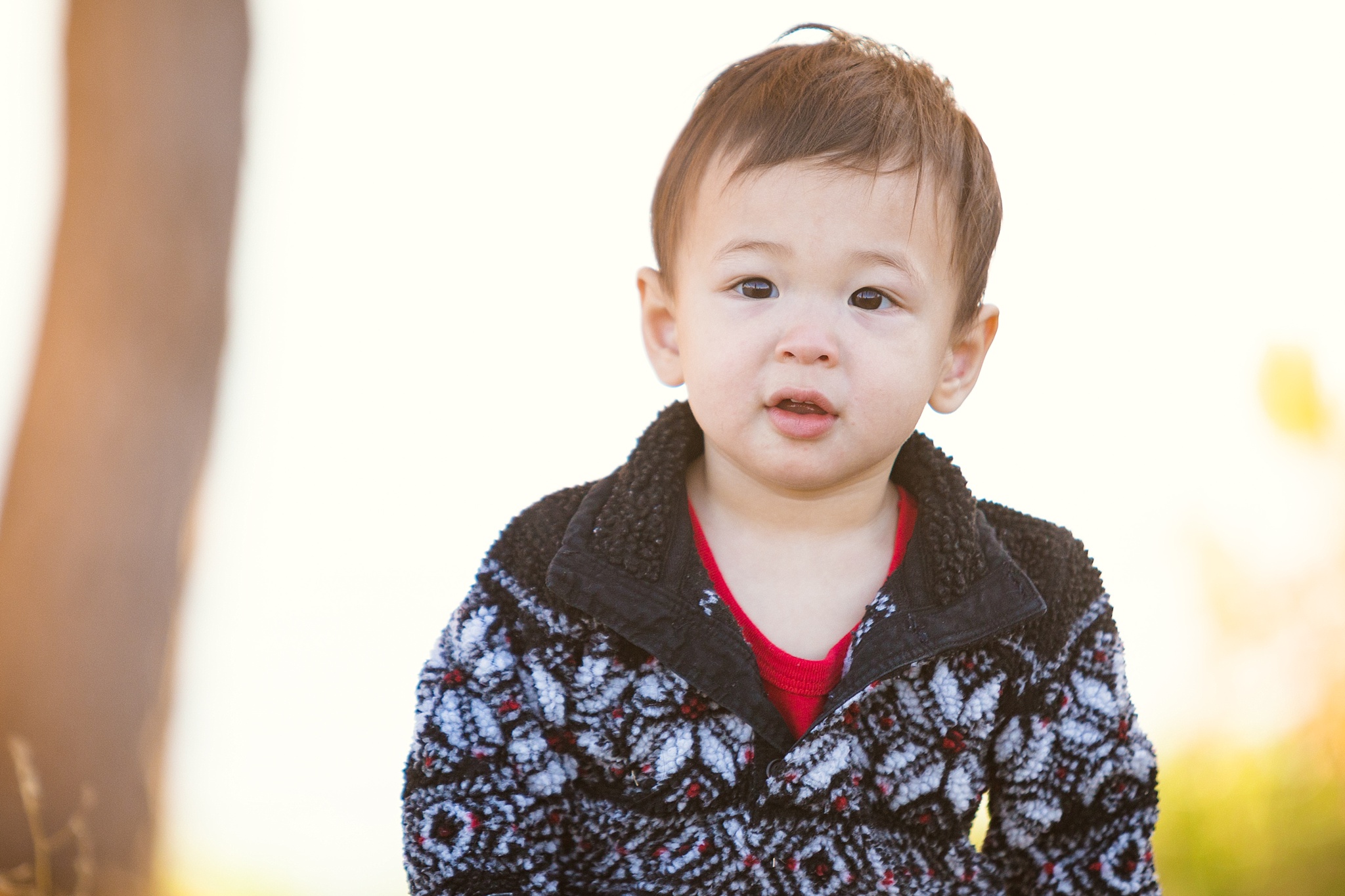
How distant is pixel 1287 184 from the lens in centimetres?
242

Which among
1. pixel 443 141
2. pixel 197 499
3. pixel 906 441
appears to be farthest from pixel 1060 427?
pixel 197 499

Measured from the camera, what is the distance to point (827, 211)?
122 centimetres

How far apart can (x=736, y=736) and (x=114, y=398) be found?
1531mm

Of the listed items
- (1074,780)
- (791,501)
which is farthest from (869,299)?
(1074,780)

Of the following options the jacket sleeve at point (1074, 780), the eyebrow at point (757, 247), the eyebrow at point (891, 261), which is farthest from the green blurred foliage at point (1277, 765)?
the eyebrow at point (757, 247)

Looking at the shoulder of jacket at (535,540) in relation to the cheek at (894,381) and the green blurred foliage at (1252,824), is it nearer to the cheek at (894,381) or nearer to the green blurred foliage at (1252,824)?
the cheek at (894,381)

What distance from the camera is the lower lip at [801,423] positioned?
1.24 m

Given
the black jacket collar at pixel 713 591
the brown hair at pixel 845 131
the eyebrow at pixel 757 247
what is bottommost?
the black jacket collar at pixel 713 591

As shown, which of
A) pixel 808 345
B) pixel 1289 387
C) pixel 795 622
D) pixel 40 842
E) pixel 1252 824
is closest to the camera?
pixel 808 345

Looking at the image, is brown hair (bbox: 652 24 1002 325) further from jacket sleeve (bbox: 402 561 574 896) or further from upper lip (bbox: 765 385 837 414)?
jacket sleeve (bbox: 402 561 574 896)

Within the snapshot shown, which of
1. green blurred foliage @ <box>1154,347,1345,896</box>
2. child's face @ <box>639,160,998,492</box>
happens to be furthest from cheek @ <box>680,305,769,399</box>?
green blurred foliage @ <box>1154,347,1345,896</box>

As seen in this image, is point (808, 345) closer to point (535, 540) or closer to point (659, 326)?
point (659, 326)

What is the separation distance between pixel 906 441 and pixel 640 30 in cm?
126

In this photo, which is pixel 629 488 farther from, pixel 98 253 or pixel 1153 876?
pixel 98 253
